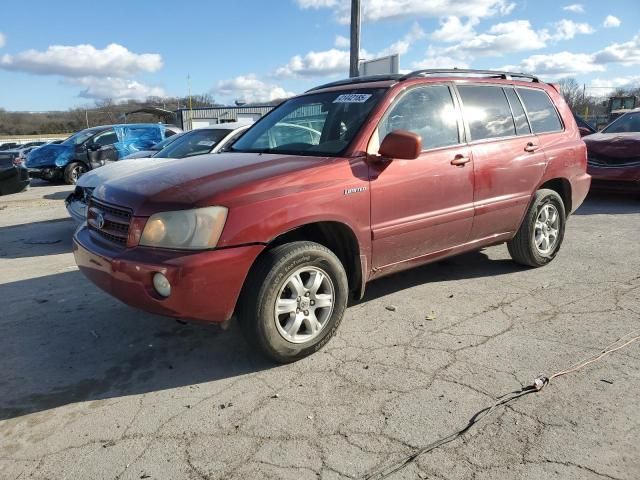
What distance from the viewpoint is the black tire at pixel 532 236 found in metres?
4.93

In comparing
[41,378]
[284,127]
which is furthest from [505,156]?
[41,378]

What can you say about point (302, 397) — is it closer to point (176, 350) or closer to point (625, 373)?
point (176, 350)

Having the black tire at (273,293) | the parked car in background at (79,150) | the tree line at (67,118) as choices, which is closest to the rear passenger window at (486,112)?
the black tire at (273,293)

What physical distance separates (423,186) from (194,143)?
4754 millimetres

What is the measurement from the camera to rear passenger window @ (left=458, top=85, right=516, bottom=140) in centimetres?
436

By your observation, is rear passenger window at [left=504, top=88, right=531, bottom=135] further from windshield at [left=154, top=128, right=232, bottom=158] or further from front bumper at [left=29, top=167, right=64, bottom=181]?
front bumper at [left=29, top=167, right=64, bottom=181]

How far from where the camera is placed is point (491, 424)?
263 centimetres

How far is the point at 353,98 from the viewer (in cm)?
409

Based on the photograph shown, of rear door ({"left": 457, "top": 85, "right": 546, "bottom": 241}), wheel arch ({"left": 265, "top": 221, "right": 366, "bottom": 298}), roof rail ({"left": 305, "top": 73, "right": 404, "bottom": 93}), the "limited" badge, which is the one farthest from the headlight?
rear door ({"left": 457, "top": 85, "right": 546, "bottom": 241})

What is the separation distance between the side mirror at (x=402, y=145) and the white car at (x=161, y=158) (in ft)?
10.9

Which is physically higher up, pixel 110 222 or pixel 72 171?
pixel 110 222

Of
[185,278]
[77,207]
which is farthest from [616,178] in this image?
[77,207]

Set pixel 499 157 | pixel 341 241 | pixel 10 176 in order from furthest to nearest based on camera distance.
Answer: pixel 10 176, pixel 499 157, pixel 341 241

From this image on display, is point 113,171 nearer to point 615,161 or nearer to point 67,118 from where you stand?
point 615,161
